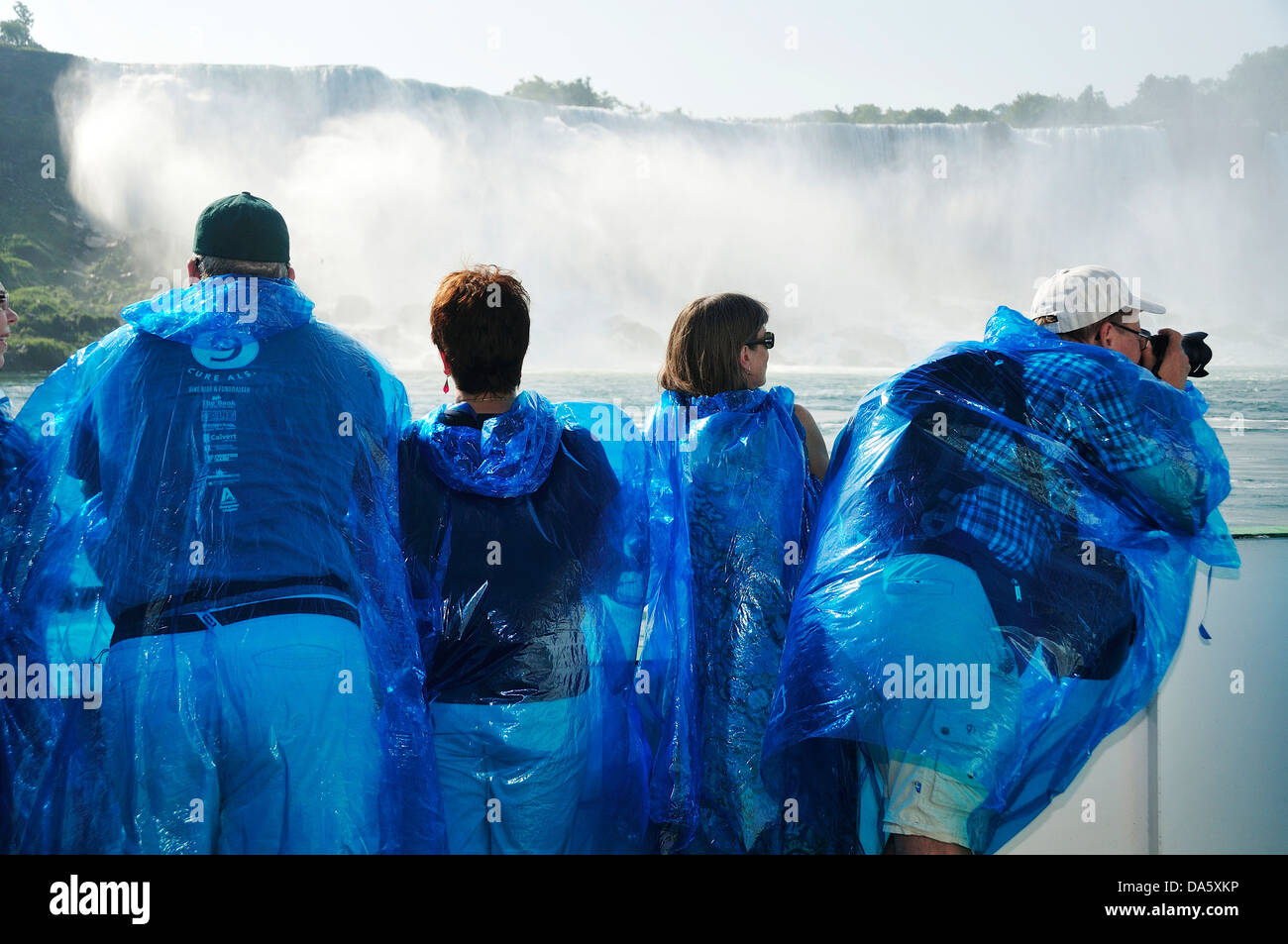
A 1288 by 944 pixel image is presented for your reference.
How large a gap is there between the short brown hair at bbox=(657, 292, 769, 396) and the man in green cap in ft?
1.80

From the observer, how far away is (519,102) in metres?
10.6

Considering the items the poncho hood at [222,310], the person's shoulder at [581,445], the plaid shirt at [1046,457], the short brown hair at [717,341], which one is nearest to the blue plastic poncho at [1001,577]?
the plaid shirt at [1046,457]

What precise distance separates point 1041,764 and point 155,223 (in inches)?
278

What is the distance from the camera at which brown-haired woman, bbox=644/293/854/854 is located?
1.65m

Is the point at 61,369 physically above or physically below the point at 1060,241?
below

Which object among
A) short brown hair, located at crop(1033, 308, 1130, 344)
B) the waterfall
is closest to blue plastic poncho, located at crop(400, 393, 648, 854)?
short brown hair, located at crop(1033, 308, 1130, 344)

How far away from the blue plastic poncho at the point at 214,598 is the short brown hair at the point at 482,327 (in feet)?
0.43

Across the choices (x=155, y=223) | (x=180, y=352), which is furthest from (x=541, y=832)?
(x=155, y=223)

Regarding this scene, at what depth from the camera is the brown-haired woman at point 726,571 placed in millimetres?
1652

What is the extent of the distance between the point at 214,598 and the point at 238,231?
54cm

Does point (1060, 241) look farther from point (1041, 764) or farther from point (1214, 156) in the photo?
point (1041, 764)

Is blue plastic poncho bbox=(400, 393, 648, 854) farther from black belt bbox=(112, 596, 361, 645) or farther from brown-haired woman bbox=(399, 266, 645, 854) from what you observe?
black belt bbox=(112, 596, 361, 645)
